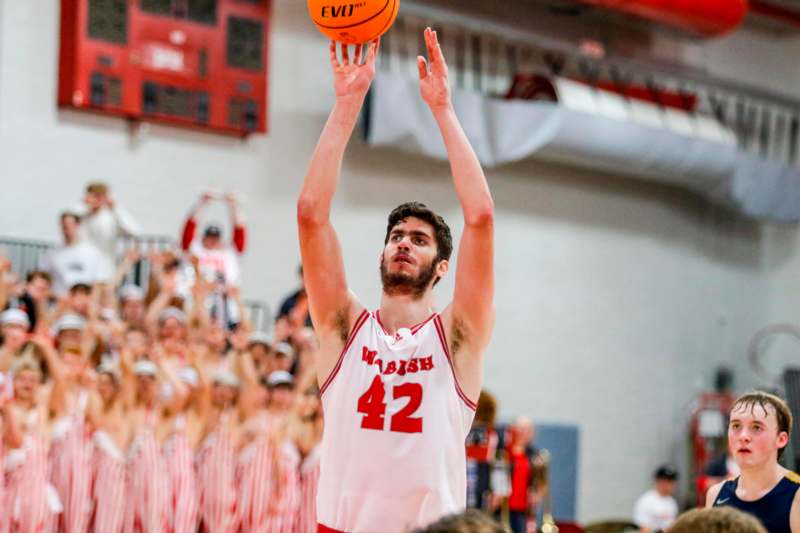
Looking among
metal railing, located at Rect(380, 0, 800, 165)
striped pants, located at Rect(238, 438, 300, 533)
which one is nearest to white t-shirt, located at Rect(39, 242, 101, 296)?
striped pants, located at Rect(238, 438, 300, 533)

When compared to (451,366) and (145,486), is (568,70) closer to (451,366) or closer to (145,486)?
(145,486)

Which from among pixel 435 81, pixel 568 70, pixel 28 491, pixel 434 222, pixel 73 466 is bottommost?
pixel 28 491

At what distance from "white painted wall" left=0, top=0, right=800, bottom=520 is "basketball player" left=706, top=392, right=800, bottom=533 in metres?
10.6

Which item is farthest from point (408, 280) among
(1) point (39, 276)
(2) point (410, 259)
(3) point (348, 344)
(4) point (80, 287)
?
(1) point (39, 276)

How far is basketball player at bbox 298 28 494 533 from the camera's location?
4.44 meters

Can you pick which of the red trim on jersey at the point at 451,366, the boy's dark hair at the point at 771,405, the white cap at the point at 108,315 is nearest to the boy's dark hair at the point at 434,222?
the red trim on jersey at the point at 451,366

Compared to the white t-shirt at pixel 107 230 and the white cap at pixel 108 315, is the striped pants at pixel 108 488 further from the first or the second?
the white t-shirt at pixel 107 230

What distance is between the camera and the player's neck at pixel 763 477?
5.80 m

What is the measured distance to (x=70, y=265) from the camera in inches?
501

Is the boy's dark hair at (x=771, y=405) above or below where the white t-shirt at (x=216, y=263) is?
below

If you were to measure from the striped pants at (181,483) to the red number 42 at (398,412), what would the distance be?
21.5 ft

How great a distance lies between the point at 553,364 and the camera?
19.4m

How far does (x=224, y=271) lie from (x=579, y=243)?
7.85 m

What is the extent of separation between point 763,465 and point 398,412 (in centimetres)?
224
